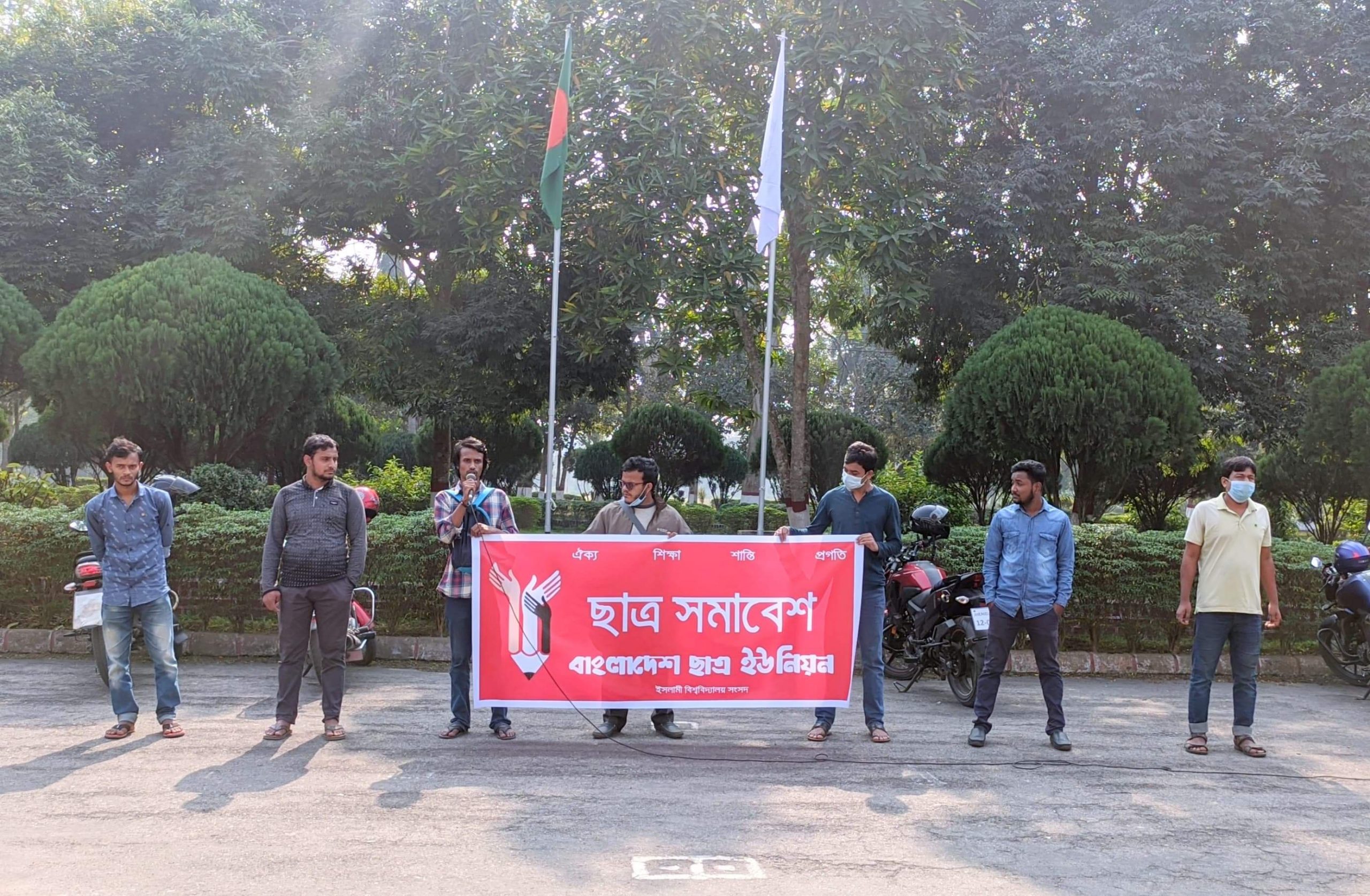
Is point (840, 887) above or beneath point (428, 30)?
beneath

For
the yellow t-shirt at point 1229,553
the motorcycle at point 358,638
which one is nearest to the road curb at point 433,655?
the motorcycle at point 358,638

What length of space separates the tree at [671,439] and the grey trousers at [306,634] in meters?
18.2

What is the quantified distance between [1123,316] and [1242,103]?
14.8 feet

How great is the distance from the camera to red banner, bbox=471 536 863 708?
6910 millimetres

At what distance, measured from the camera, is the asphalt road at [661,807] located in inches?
175

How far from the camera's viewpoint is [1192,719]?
709 cm

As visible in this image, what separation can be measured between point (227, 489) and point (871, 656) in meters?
9.35

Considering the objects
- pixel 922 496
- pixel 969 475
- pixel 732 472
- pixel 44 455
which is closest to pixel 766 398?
pixel 922 496

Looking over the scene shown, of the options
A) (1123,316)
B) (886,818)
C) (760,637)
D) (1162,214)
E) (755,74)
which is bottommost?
(886,818)

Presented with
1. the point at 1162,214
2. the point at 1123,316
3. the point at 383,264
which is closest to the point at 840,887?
the point at 1123,316

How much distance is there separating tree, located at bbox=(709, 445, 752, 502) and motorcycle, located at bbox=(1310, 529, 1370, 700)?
60.7 feet

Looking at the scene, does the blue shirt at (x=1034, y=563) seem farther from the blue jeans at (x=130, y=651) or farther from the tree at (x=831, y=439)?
the tree at (x=831, y=439)

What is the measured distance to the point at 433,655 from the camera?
32.9 feet

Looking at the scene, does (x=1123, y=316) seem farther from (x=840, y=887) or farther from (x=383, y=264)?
(x=383, y=264)
